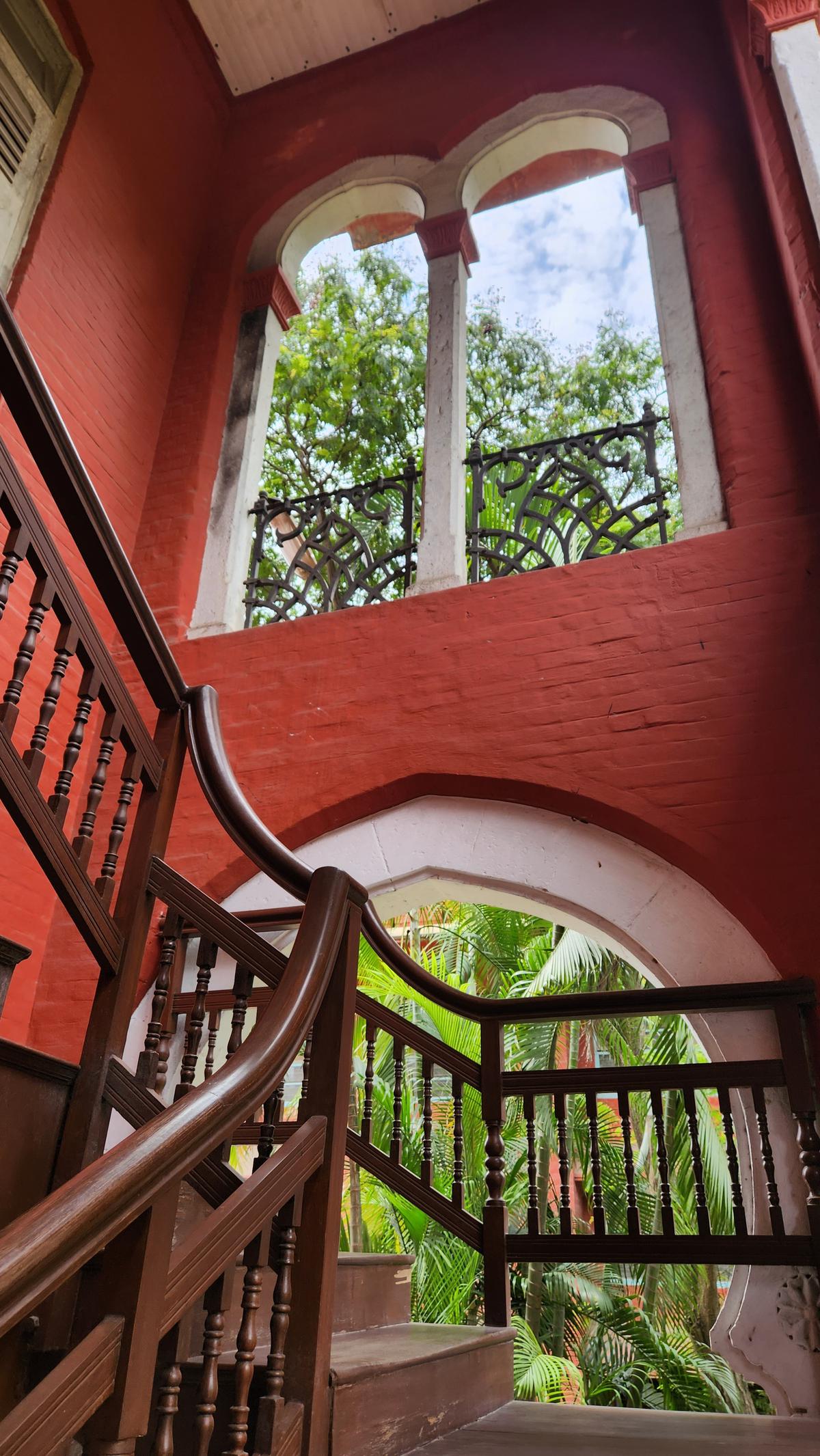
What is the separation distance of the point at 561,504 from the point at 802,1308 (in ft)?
10.1

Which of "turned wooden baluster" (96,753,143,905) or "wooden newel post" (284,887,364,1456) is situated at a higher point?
"turned wooden baluster" (96,753,143,905)

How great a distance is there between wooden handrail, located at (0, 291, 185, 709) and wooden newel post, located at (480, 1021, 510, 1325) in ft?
5.00

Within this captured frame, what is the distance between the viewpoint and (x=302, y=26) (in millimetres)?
6156

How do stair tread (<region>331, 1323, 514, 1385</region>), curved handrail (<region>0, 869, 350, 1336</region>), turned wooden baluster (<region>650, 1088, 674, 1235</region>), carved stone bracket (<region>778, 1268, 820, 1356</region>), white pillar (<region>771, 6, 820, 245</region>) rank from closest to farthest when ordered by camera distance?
curved handrail (<region>0, 869, 350, 1336</region>), stair tread (<region>331, 1323, 514, 1385</region>), carved stone bracket (<region>778, 1268, 820, 1356</region>), turned wooden baluster (<region>650, 1088, 674, 1235</region>), white pillar (<region>771, 6, 820, 245</region>)

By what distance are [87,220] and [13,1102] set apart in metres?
4.64

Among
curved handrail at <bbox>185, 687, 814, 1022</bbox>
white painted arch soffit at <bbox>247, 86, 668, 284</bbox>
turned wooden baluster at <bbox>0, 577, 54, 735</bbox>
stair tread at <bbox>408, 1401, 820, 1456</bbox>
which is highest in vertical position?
white painted arch soffit at <bbox>247, 86, 668, 284</bbox>

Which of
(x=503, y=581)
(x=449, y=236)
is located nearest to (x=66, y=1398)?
(x=503, y=581)

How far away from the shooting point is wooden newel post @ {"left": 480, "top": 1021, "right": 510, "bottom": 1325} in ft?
9.26

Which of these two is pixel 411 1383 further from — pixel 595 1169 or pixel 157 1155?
pixel 595 1169

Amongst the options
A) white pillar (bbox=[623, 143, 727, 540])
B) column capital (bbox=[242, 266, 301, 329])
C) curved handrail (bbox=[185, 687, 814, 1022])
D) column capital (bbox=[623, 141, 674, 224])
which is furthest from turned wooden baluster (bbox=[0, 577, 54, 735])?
column capital (bbox=[242, 266, 301, 329])

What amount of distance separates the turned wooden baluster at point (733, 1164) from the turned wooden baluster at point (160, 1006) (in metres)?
1.54

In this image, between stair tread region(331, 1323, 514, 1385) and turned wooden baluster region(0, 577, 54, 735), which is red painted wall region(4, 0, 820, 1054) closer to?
stair tread region(331, 1323, 514, 1385)

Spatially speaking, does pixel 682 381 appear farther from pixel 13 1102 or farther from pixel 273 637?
pixel 13 1102

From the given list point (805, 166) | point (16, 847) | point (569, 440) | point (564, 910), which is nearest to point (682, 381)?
point (569, 440)
